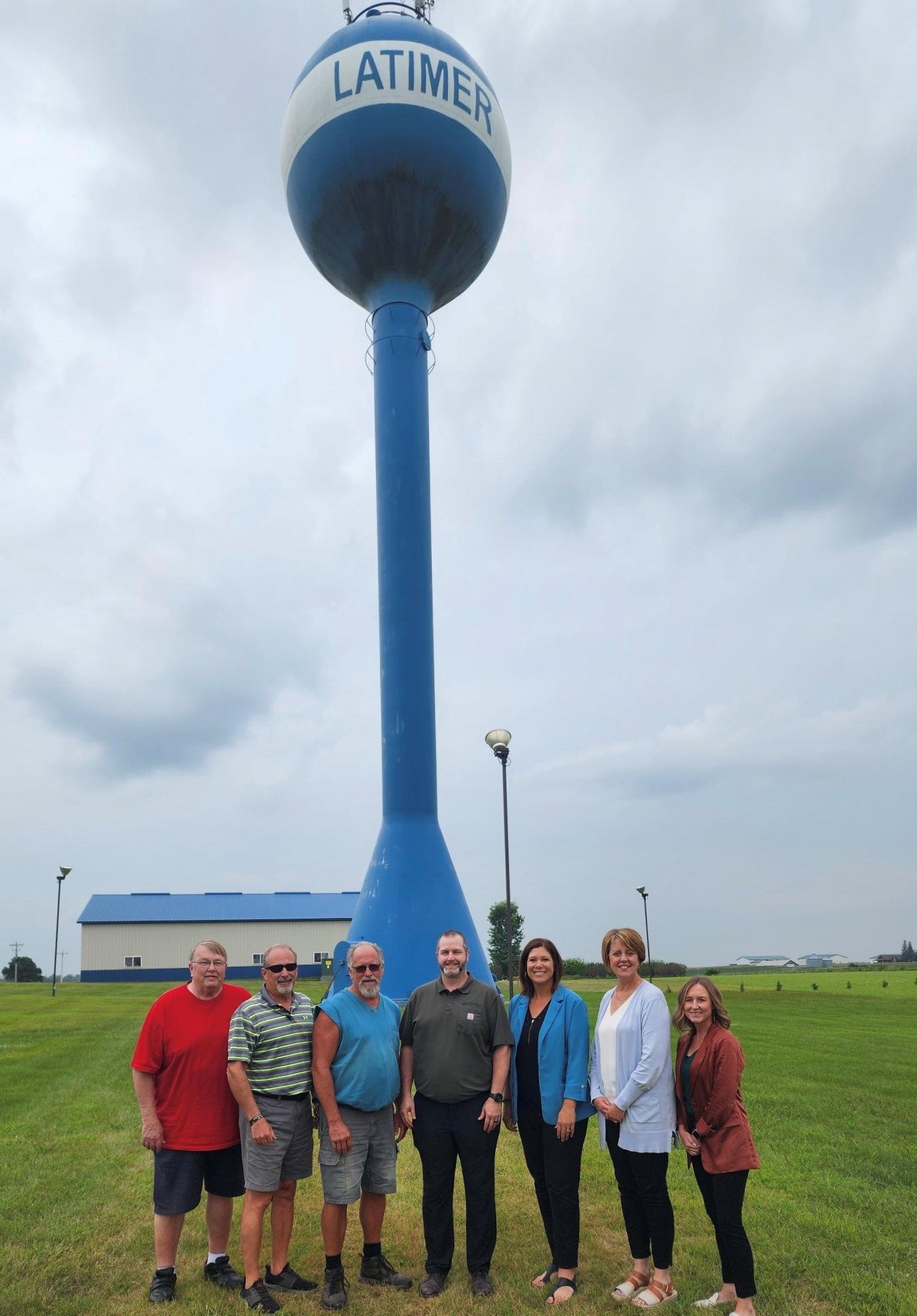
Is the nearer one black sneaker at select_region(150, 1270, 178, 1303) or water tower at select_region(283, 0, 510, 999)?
black sneaker at select_region(150, 1270, 178, 1303)

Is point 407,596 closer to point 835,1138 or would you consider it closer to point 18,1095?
point 18,1095

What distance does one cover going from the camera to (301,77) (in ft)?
61.8

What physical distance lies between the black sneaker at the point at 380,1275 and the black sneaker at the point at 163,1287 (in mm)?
1082

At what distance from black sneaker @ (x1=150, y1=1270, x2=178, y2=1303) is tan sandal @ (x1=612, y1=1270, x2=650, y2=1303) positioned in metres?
2.50

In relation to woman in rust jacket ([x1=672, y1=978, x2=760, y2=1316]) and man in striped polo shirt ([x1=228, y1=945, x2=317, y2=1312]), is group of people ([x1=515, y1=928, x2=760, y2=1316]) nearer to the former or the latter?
woman in rust jacket ([x1=672, y1=978, x2=760, y2=1316])

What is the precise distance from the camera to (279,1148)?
5223mm

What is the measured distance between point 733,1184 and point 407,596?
1338cm

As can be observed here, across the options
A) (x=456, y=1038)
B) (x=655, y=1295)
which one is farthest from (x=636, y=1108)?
(x=456, y=1038)

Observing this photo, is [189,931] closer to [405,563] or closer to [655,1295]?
[405,563]

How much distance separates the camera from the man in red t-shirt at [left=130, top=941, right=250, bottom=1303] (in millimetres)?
5281

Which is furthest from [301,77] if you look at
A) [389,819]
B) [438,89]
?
[389,819]

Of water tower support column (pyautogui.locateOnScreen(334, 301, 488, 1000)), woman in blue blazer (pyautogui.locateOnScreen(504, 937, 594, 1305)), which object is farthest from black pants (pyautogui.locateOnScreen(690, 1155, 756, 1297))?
water tower support column (pyautogui.locateOnScreen(334, 301, 488, 1000))

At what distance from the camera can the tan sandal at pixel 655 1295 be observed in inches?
195

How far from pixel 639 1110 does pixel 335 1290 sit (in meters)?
2.00
